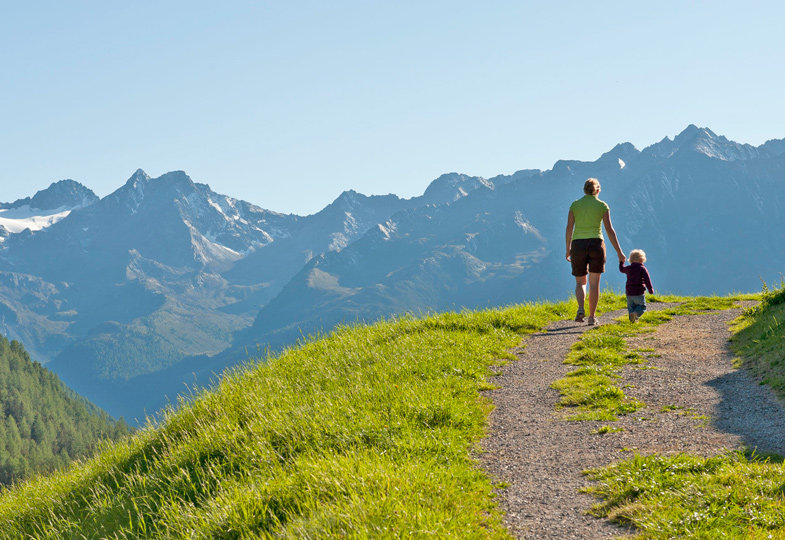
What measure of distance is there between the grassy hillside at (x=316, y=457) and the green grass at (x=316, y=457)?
3 centimetres

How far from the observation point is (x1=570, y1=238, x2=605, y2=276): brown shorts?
A: 701 inches

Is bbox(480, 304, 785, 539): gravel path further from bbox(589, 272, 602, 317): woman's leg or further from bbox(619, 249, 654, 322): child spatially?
bbox(619, 249, 654, 322): child

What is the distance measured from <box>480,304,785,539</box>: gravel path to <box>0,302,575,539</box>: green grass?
17.1 inches

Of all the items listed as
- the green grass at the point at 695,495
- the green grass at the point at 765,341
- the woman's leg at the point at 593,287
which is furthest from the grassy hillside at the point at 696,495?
the woman's leg at the point at 593,287

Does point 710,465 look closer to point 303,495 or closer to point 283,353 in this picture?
point 303,495

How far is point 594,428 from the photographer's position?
9.63 metres

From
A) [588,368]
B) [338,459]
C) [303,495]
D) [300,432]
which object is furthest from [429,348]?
[303,495]

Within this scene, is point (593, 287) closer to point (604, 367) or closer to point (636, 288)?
point (636, 288)

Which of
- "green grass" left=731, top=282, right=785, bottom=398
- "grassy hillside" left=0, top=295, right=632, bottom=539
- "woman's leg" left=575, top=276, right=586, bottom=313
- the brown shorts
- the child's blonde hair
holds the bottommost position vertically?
"green grass" left=731, top=282, right=785, bottom=398

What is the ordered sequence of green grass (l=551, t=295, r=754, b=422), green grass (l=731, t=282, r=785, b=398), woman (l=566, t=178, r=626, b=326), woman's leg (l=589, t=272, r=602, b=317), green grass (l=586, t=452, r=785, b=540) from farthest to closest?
woman (l=566, t=178, r=626, b=326) → woman's leg (l=589, t=272, r=602, b=317) → green grass (l=731, t=282, r=785, b=398) → green grass (l=551, t=295, r=754, b=422) → green grass (l=586, t=452, r=785, b=540)

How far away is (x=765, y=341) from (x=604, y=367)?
346cm

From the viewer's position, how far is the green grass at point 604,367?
34.5 ft

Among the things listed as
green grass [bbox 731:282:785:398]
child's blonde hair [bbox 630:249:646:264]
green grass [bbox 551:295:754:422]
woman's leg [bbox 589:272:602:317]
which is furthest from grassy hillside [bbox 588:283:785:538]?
child's blonde hair [bbox 630:249:646:264]

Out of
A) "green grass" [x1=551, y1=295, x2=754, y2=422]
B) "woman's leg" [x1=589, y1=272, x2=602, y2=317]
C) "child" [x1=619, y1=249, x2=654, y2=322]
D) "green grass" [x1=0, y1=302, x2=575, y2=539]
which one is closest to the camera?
"green grass" [x1=0, y1=302, x2=575, y2=539]
